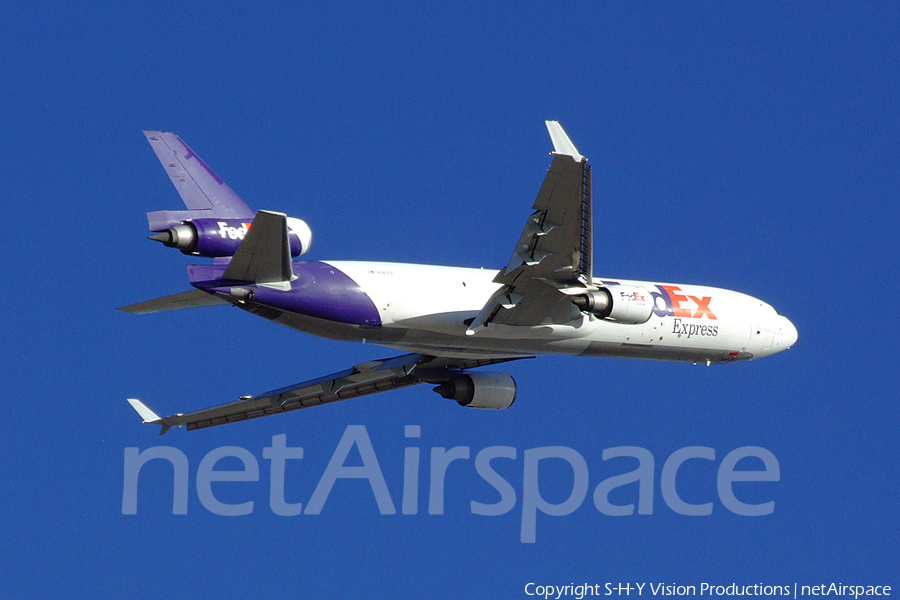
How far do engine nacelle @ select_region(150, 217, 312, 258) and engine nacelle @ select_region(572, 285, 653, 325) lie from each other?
6931 mm

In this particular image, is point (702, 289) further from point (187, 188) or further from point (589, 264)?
point (187, 188)

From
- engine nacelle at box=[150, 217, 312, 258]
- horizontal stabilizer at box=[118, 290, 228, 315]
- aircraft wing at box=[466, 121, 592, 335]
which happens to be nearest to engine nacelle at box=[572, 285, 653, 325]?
aircraft wing at box=[466, 121, 592, 335]

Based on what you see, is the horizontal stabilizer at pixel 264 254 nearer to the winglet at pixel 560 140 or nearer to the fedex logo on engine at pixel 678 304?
the winglet at pixel 560 140

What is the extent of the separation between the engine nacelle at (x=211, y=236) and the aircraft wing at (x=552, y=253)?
4.99 m

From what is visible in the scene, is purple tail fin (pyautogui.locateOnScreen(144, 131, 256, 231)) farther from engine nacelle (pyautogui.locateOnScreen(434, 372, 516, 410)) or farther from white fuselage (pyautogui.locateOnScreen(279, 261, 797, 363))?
engine nacelle (pyautogui.locateOnScreen(434, 372, 516, 410))

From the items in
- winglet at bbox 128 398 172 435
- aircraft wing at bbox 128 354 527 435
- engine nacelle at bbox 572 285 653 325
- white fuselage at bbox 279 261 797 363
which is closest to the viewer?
engine nacelle at bbox 572 285 653 325

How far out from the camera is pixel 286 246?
28.9 metres

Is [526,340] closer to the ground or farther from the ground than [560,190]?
closer to the ground

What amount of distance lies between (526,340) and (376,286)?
4492mm

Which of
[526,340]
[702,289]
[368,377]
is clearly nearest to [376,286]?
[526,340]

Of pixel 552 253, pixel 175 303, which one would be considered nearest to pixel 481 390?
pixel 552 253

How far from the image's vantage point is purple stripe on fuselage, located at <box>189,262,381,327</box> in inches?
1175

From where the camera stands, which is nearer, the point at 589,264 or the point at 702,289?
the point at 589,264

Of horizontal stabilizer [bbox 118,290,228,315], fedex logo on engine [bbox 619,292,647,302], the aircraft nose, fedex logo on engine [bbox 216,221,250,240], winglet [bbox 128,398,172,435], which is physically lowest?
winglet [bbox 128,398,172,435]
